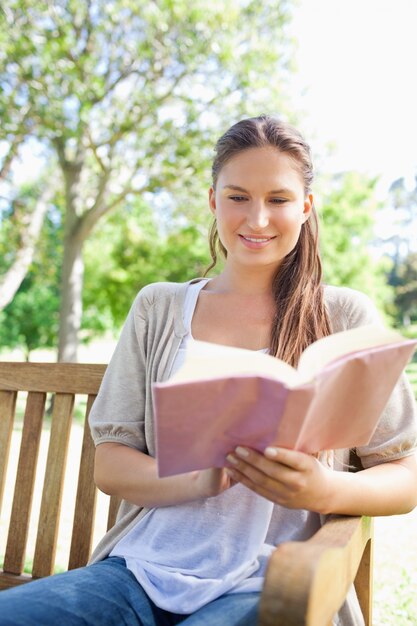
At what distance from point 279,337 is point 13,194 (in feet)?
52.8

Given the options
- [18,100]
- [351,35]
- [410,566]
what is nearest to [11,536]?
[410,566]

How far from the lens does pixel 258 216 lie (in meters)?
1.78

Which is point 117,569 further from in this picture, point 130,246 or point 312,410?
point 130,246

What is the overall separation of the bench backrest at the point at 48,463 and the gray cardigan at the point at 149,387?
323 mm

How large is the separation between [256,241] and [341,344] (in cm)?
72

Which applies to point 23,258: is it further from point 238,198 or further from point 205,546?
point 205,546

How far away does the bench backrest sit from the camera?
2229 millimetres

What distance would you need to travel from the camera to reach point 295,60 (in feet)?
36.5

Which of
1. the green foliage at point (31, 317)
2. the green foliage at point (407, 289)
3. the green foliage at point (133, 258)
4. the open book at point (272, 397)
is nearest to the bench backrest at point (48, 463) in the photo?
the open book at point (272, 397)

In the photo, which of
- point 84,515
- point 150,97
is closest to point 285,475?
point 84,515

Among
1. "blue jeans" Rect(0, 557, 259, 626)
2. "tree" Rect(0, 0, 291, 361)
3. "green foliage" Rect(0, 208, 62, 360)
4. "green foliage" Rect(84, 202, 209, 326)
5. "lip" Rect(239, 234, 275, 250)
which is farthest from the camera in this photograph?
"green foliage" Rect(0, 208, 62, 360)

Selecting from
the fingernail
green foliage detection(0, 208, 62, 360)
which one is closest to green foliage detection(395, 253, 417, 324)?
green foliage detection(0, 208, 62, 360)

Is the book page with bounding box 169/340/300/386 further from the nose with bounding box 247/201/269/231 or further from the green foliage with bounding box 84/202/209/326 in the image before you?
the green foliage with bounding box 84/202/209/326

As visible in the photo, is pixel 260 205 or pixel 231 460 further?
pixel 260 205
